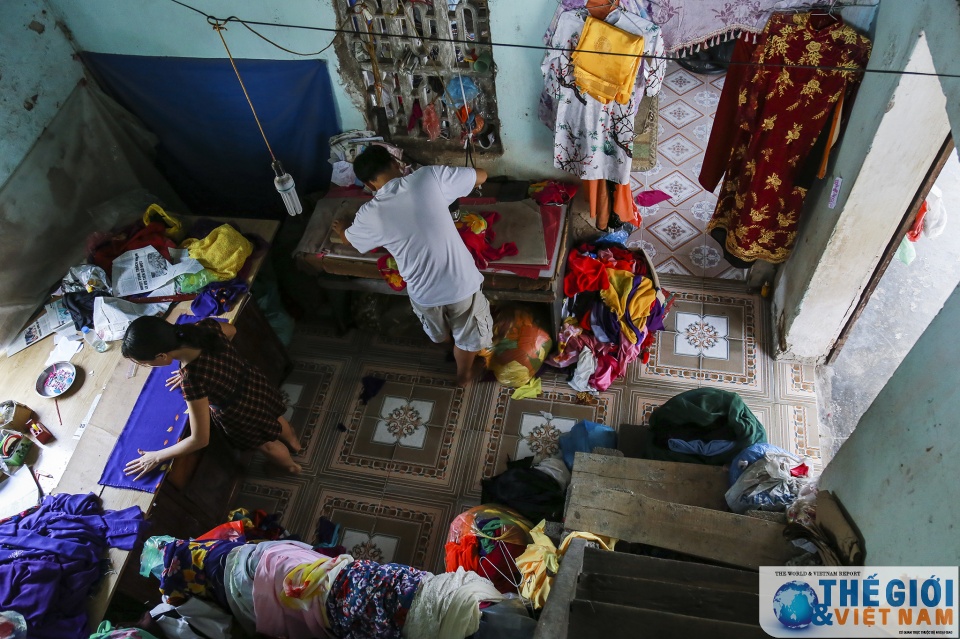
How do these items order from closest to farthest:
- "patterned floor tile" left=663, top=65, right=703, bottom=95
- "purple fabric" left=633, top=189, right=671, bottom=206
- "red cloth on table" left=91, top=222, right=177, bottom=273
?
"red cloth on table" left=91, top=222, right=177, bottom=273 → "purple fabric" left=633, top=189, right=671, bottom=206 → "patterned floor tile" left=663, top=65, right=703, bottom=95

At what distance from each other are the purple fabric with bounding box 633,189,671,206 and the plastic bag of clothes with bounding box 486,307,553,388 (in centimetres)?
156

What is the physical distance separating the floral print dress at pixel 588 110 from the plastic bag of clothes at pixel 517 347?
94cm

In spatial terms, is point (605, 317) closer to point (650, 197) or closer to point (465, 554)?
point (650, 197)

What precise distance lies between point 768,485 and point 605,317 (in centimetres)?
163

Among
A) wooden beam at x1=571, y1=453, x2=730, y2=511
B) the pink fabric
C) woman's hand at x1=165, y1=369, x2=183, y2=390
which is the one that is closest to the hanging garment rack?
wooden beam at x1=571, y1=453, x2=730, y2=511

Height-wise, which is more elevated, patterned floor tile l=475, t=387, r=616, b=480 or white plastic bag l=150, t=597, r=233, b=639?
patterned floor tile l=475, t=387, r=616, b=480

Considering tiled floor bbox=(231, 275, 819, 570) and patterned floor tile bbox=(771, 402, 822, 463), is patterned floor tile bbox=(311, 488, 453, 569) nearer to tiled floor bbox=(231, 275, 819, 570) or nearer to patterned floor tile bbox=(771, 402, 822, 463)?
tiled floor bbox=(231, 275, 819, 570)

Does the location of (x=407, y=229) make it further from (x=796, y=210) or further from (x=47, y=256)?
(x=47, y=256)

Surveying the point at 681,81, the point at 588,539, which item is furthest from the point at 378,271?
the point at 681,81

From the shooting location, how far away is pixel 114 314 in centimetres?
340

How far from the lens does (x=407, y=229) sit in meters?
2.92

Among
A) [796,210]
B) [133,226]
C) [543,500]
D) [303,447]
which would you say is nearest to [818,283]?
[796,210]

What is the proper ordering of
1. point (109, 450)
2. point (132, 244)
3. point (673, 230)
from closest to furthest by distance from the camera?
point (109, 450), point (132, 244), point (673, 230)

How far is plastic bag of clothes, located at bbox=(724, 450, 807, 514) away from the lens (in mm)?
2283
